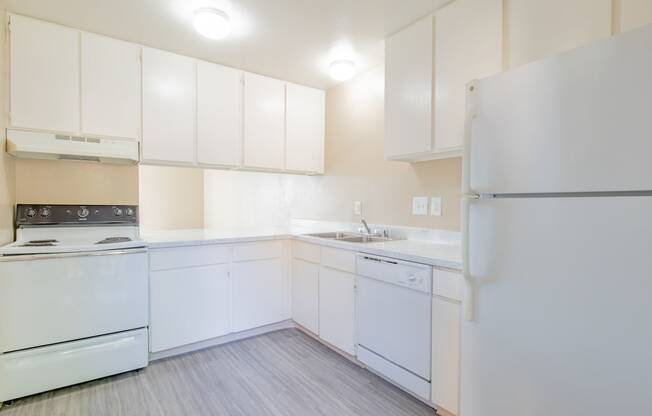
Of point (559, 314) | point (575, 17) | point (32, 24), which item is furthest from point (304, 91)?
point (559, 314)

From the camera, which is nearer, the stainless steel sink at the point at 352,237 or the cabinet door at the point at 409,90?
the cabinet door at the point at 409,90

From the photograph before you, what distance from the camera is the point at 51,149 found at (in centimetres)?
215

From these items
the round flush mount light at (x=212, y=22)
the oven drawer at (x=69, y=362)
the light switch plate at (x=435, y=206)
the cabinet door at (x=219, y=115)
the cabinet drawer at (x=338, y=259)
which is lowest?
the oven drawer at (x=69, y=362)

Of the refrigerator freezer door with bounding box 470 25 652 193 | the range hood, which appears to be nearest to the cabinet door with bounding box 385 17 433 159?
the refrigerator freezer door with bounding box 470 25 652 193

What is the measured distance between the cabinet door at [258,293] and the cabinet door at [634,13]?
2.65 meters

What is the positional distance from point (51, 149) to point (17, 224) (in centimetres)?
61

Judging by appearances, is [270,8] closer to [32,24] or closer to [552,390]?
[32,24]

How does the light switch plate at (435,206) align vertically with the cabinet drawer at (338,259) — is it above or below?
above

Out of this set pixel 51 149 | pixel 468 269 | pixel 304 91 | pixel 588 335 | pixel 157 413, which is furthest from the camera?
pixel 304 91

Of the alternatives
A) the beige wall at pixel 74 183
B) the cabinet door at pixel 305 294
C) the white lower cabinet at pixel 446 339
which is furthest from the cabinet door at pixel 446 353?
the beige wall at pixel 74 183

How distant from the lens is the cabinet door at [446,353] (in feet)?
5.35

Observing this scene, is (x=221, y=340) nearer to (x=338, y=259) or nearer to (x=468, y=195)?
(x=338, y=259)

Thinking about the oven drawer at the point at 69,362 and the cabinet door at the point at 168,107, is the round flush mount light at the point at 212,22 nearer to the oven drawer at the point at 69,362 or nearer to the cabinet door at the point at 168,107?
the cabinet door at the point at 168,107

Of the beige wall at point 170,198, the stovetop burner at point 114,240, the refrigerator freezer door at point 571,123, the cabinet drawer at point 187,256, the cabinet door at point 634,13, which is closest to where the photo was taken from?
the refrigerator freezer door at point 571,123
